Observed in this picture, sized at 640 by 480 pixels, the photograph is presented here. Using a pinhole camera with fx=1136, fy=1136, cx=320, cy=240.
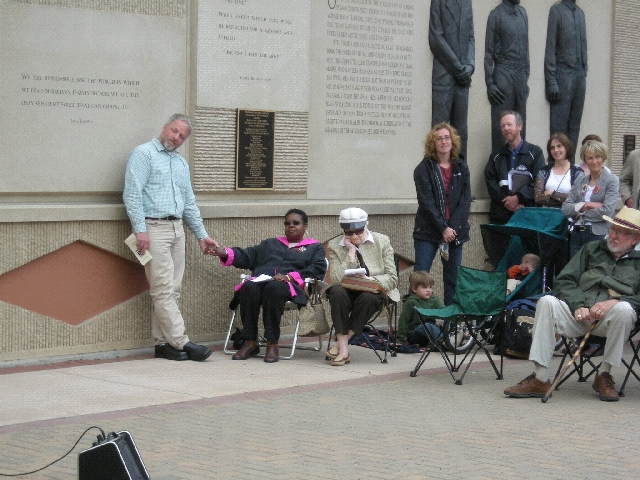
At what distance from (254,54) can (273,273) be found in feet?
7.15

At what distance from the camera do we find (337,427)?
7082 millimetres

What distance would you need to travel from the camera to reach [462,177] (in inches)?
433

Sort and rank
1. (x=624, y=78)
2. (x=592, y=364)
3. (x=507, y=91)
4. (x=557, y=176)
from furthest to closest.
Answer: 1. (x=624, y=78)
2. (x=507, y=91)
3. (x=557, y=176)
4. (x=592, y=364)

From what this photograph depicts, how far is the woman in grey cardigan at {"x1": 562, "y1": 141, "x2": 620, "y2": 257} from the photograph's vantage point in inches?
413

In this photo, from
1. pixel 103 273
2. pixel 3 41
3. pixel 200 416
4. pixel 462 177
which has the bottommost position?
pixel 200 416

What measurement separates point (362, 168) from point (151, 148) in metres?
2.95

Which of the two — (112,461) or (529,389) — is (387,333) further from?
(112,461)

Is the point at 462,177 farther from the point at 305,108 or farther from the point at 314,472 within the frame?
the point at 314,472

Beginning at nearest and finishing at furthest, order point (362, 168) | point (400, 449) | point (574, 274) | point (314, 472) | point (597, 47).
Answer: point (314, 472)
point (400, 449)
point (574, 274)
point (362, 168)
point (597, 47)

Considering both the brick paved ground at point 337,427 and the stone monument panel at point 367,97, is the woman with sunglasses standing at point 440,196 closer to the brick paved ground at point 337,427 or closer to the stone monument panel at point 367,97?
the stone monument panel at point 367,97

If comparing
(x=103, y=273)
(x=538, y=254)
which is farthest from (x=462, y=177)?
(x=103, y=273)

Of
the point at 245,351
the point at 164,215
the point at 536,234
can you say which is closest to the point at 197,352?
the point at 245,351

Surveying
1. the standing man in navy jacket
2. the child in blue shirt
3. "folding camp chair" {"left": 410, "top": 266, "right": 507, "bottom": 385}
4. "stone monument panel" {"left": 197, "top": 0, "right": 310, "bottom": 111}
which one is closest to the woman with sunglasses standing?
the child in blue shirt

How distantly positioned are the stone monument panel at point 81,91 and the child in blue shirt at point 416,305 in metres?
2.63
